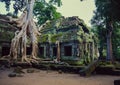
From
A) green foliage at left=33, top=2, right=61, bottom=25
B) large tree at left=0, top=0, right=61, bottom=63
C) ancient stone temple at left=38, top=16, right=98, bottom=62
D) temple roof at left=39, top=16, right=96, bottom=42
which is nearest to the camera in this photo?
large tree at left=0, top=0, right=61, bottom=63

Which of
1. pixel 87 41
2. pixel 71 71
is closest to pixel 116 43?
pixel 87 41

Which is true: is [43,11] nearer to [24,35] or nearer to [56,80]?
[24,35]

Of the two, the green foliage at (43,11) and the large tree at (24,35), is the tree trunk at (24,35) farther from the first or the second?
the green foliage at (43,11)

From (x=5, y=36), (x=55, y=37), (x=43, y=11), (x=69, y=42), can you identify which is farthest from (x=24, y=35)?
(x=43, y=11)

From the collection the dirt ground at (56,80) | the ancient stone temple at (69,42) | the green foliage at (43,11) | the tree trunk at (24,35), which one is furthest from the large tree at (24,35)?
the green foliage at (43,11)

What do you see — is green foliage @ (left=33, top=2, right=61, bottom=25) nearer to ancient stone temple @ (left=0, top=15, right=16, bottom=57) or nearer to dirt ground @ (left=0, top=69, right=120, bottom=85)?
ancient stone temple @ (left=0, top=15, right=16, bottom=57)

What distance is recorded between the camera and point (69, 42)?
21.6 metres

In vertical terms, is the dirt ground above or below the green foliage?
below

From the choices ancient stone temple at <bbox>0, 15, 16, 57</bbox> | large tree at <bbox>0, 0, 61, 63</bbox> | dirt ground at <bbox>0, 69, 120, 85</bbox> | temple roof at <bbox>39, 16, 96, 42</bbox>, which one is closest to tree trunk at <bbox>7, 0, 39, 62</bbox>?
large tree at <bbox>0, 0, 61, 63</bbox>

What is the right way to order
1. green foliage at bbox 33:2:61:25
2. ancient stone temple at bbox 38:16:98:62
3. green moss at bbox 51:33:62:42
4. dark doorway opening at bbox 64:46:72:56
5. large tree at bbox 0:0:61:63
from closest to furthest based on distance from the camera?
large tree at bbox 0:0:61:63 → ancient stone temple at bbox 38:16:98:62 → dark doorway opening at bbox 64:46:72:56 → green moss at bbox 51:33:62:42 → green foliage at bbox 33:2:61:25

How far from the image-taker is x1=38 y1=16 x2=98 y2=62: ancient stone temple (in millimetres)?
21109

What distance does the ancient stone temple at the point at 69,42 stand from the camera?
21.1 m

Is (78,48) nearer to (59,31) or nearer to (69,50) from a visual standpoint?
(69,50)

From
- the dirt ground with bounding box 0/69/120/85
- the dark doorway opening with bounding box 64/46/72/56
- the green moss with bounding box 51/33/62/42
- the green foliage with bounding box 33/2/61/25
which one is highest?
the green foliage with bounding box 33/2/61/25
